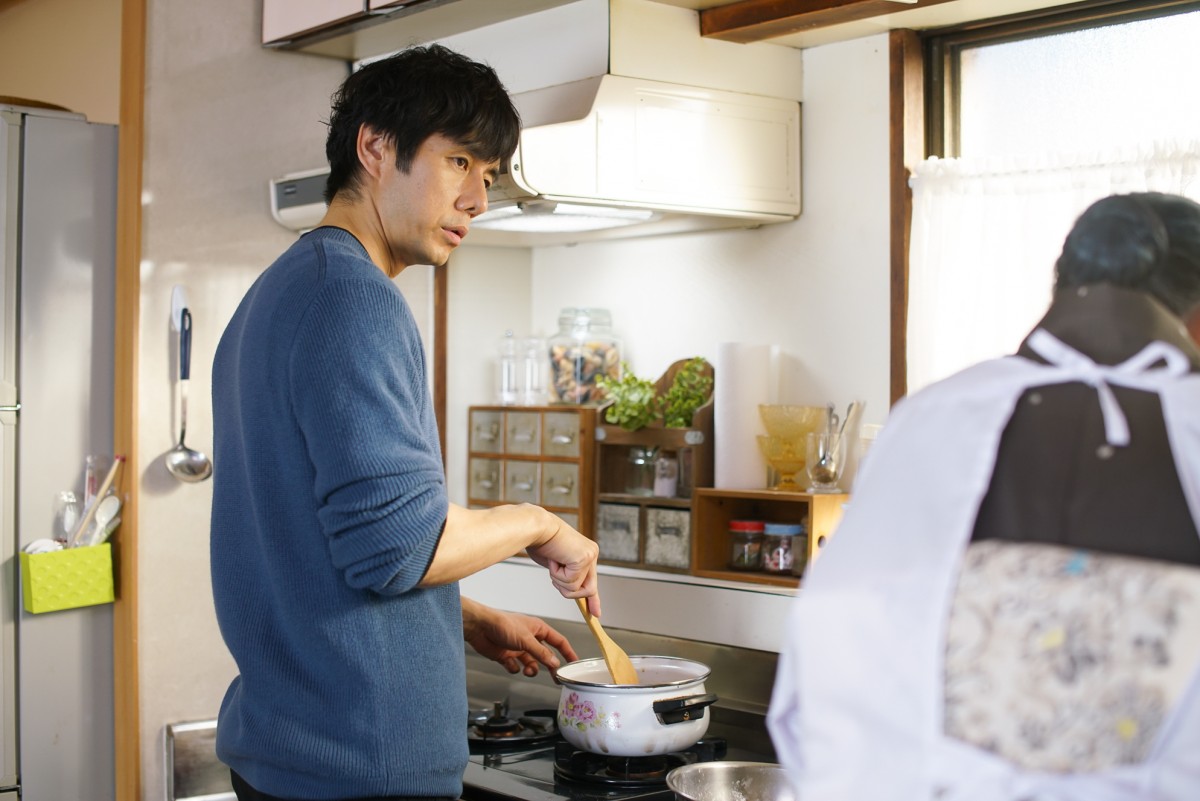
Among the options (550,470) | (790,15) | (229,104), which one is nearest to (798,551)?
(550,470)

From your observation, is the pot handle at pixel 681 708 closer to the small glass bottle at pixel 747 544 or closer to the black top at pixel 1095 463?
the small glass bottle at pixel 747 544

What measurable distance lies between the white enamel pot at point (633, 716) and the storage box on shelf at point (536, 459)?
2.31ft

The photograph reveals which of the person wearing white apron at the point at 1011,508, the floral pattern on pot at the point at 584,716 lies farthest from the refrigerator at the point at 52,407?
the person wearing white apron at the point at 1011,508

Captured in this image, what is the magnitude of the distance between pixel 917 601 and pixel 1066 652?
3.7 inches

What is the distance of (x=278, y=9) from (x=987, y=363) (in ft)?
6.87

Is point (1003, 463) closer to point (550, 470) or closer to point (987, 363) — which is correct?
point (987, 363)

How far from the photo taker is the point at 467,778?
1.74 m

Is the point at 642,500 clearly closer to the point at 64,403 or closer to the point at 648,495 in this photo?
the point at 648,495

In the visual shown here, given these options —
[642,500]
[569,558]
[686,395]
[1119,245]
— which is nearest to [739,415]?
[686,395]

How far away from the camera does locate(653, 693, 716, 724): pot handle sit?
175cm

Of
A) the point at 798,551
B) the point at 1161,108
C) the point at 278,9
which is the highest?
the point at 278,9

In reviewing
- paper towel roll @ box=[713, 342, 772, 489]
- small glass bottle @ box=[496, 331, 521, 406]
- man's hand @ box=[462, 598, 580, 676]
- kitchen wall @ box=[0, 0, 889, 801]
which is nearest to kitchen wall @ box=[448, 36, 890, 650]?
kitchen wall @ box=[0, 0, 889, 801]

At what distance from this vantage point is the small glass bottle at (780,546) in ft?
6.95

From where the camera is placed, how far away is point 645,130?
207cm
